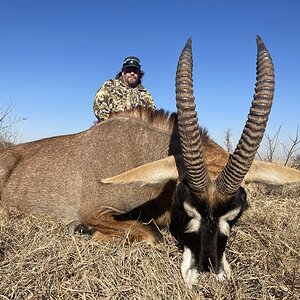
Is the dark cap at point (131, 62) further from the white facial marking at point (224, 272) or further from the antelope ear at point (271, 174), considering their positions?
the white facial marking at point (224, 272)

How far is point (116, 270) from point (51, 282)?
618 millimetres

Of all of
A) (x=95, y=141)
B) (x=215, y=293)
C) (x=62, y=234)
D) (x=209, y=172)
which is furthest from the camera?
(x=95, y=141)

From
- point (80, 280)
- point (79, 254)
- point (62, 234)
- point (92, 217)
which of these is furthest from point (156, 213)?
point (80, 280)

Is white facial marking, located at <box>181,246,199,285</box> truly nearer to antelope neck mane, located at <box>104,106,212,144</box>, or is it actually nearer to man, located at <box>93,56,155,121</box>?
antelope neck mane, located at <box>104,106,212,144</box>

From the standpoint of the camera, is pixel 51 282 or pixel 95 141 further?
pixel 95 141

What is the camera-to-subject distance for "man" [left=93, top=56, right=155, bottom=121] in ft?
30.6

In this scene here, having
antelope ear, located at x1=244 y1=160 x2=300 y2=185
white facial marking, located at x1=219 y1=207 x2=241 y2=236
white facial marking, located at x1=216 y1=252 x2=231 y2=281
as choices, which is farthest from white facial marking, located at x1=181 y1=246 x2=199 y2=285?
antelope ear, located at x1=244 y1=160 x2=300 y2=185

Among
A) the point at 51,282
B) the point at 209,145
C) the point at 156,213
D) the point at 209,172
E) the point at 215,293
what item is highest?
the point at 209,145

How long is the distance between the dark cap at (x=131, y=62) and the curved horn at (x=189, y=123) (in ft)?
17.7

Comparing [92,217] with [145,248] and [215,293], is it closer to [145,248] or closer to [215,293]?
[145,248]

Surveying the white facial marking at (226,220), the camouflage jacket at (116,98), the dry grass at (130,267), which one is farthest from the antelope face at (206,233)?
the camouflage jacket at (116,98)

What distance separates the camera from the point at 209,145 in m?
5.51

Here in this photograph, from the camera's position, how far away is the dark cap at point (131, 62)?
379 inches

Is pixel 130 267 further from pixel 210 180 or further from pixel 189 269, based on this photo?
pixel 210 180
